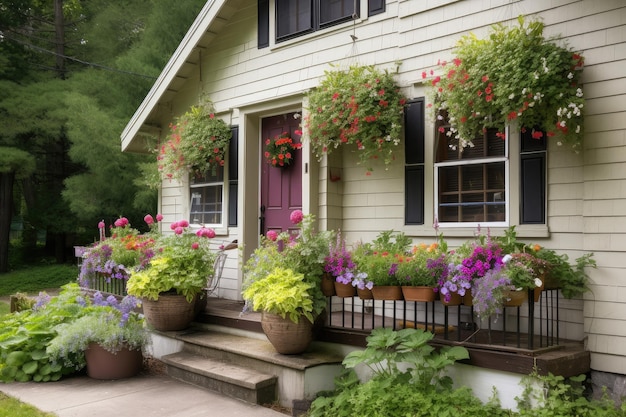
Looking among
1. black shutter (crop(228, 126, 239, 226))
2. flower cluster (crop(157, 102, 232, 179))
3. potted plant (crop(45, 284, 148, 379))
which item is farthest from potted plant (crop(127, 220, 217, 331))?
flower cluster (crop(157, 102, 232, 179))

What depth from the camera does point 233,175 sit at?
7762 mm

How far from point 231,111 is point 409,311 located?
3939 mm

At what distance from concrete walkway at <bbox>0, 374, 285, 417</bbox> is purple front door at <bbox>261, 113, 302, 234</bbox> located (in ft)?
8.19

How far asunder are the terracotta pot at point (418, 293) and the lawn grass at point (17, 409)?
298 cm

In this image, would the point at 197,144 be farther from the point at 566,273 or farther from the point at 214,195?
the point at 566,273

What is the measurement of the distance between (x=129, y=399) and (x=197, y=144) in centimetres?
383

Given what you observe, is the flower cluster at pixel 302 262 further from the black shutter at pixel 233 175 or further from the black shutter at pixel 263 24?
the black shutter at pixel 263 24

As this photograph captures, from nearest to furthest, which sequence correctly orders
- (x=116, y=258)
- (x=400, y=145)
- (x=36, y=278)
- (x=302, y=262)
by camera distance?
(x=302, y=262)
(x=400, y=145)
(x=116, y=258)
(x=36, y=278)

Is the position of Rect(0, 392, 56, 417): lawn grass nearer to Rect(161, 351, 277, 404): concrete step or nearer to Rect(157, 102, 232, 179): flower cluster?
Rect(161, 351, 277, 404): concrete step

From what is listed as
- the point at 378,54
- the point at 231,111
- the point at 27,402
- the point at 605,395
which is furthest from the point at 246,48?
the point at 605,395

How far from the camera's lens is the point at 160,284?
235 inches

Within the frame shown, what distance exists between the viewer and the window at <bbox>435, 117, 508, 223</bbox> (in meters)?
5.03

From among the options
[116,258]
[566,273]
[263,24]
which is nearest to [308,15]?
[263,24]

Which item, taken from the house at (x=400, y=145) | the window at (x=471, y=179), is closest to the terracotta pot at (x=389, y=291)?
the house at (x=400, y=145)
